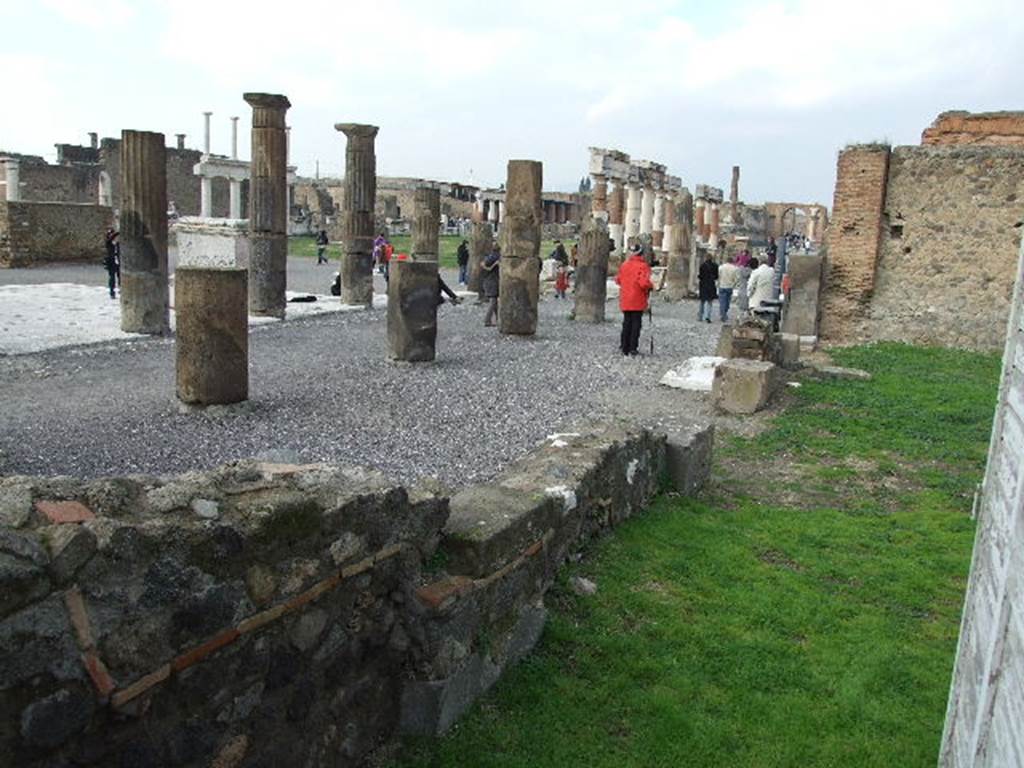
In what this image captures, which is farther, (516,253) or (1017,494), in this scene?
(516,253)

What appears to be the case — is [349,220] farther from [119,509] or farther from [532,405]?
[119,509]

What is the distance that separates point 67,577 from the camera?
2504 millimetres

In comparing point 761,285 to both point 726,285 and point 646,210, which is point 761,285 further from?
point 646,210

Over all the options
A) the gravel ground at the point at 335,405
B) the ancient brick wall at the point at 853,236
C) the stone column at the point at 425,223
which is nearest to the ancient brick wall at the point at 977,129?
the ancient brick wall at the point at 853,236

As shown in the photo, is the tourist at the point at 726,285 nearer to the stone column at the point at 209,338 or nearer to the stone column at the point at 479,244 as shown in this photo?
the stone column at the point at 479,244

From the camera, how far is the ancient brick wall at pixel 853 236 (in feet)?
55.5

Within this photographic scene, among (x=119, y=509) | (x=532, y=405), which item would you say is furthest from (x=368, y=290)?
(x=119, y=509)

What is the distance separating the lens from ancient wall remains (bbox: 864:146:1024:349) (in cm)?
1642

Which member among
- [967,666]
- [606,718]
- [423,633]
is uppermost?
[967,666]

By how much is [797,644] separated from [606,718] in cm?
138

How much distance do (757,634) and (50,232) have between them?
25.4 m

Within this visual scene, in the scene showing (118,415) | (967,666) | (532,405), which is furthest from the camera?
(532,405)

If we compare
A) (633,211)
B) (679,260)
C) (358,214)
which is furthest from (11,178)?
(679,260)

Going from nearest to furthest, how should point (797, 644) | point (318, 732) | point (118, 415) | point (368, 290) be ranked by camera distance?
point (318, 732)
point (797, 644)
point (118, 415)
point (368, 290)
